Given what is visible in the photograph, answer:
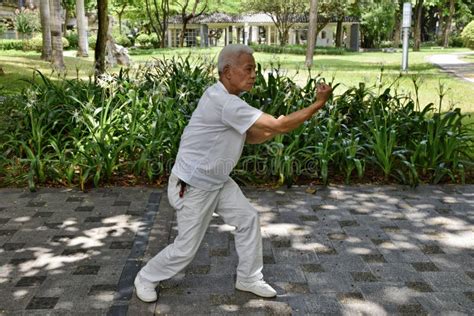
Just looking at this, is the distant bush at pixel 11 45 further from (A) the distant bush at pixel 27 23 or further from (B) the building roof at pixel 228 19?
(B) the building roof at pixel 228 19

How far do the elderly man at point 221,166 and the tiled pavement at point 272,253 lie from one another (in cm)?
24

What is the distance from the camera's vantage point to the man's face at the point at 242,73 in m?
3.06

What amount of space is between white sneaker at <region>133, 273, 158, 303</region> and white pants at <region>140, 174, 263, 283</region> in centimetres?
3

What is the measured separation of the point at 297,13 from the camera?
1770 inches

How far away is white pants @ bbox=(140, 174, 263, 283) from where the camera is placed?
327 cm

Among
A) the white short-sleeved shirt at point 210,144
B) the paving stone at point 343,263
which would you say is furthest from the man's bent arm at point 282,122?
the paving stone at point 343,263

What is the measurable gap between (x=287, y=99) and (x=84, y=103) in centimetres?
265

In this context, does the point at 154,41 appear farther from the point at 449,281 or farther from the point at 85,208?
the point at 449,281

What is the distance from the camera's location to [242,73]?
3078mm

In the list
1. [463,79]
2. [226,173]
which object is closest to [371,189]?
[226,173]

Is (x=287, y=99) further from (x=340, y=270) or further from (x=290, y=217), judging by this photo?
(x=340, y=270)

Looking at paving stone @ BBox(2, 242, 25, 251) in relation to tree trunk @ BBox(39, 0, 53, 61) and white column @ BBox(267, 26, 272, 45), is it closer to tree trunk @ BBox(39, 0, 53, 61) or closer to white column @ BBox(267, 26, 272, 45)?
tree trunk @ BBox(39, 0, 53, 61)

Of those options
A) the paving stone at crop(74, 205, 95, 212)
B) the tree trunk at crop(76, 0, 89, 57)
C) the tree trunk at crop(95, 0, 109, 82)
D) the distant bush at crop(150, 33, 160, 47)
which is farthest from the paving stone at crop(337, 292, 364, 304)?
the distant bush at crop(150, 33, 160, 47)

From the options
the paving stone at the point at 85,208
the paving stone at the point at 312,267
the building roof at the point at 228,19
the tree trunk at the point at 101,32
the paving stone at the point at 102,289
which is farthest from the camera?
the building roof at the point at 228,19
